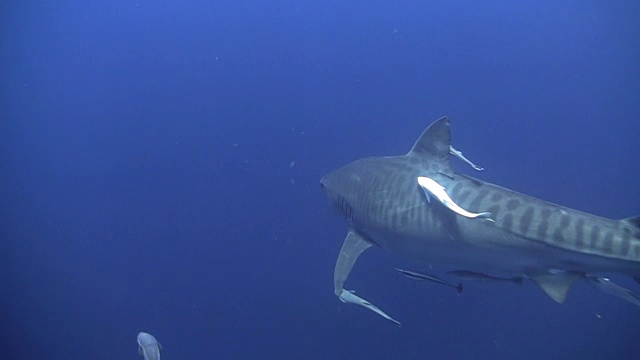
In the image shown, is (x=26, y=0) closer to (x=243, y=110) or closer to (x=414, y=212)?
(x=243, y=110)

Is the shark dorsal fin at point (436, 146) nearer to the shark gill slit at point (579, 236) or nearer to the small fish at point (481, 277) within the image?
the small fish at point (481, 277)

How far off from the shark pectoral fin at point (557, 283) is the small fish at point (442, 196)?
1.87 feet

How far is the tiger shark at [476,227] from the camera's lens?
136 inches

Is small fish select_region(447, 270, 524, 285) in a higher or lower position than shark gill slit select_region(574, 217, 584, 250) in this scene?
lower

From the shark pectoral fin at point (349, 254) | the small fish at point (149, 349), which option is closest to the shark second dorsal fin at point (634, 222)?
the shark pectoral fin at point (349, 254)

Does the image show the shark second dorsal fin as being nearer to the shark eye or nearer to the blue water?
the shark eye

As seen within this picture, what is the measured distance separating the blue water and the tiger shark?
2882 mm

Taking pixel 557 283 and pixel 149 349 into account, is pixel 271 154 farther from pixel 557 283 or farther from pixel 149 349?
pixel 557 283

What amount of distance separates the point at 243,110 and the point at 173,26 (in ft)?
6.01

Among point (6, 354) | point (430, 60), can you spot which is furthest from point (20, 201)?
point (430, 60)

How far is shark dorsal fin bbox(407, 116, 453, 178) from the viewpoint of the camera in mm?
4555

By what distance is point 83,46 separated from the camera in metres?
8.98

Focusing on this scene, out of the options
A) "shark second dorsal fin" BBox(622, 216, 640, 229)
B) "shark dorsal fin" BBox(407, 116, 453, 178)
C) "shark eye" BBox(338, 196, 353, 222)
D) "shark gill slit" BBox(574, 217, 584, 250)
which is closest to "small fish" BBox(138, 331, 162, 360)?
"shark eye" BBox(338, 196, 353, 222)

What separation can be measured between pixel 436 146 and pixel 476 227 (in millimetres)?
969
